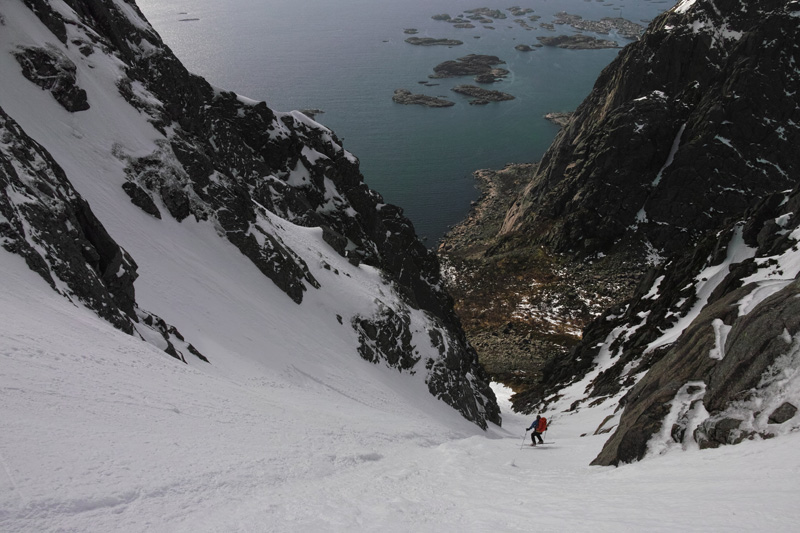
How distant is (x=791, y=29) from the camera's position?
93250 mm

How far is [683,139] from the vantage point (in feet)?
330

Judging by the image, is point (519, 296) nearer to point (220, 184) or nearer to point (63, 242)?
point (220, 184)

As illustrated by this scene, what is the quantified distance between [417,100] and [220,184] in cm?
14658

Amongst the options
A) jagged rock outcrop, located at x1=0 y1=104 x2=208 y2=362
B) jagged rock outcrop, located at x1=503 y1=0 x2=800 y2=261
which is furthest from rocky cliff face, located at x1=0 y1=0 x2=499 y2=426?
jagged rock outcrop, located at x1=503 y1=0 x2=800 y2=261

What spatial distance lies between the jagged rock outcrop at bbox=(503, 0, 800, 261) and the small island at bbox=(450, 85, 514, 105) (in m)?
73.9

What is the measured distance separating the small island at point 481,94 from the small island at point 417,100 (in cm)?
1126


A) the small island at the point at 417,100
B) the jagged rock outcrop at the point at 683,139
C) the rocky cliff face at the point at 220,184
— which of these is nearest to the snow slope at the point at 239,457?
the rocky cliff face at the point at 220,184

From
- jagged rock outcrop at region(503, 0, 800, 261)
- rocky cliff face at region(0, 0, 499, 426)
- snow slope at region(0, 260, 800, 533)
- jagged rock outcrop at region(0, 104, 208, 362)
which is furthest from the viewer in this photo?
jagged rock outcrop at region(503, 0, 800, 261)

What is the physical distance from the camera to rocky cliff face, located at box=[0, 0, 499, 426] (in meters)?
24.8

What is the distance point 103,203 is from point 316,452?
948 inches

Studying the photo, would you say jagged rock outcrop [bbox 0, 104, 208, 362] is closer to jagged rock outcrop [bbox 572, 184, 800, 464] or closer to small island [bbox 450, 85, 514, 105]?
jagged rock outcrop [bbox 572, 184, 800, 464]

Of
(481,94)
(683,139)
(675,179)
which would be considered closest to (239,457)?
(675,179)

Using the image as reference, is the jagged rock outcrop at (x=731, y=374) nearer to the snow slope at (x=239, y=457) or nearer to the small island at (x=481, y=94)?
the snow slope at (x=239, y=457)

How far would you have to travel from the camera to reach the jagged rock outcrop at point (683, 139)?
94.2 m
